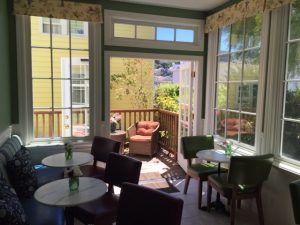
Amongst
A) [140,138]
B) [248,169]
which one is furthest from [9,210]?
[140,138]

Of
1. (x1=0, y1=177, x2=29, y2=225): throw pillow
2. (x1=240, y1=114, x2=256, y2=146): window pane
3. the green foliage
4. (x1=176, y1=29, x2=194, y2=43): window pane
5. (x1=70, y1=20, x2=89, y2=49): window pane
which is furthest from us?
the green foliage

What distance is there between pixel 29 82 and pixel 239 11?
2.84 metres

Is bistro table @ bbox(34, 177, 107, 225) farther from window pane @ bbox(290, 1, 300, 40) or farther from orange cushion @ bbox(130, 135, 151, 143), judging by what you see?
orange cushion @ bbox(130, 135, 151, 143)

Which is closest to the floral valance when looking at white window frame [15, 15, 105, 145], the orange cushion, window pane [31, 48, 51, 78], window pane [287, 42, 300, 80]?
window pane [287, 42, 300, 80]

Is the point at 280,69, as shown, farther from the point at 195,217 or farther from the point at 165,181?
the point at 165,181

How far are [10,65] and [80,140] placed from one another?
1.32 m

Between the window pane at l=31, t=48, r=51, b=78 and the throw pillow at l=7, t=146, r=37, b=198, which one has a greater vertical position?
the window pane at l=31, t=48, r=51, b=78

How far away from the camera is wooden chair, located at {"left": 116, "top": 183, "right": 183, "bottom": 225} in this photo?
140 centimetres

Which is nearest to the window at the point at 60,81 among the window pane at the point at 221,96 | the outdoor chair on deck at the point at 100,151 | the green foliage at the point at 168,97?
the outdoor chair on deck at the point at 100,151

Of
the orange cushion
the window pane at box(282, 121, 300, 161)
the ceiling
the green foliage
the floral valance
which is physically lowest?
the orange cushion

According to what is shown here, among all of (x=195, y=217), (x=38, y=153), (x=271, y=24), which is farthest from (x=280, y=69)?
(x=38, y=153)

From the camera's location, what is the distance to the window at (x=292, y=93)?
2.50 metres

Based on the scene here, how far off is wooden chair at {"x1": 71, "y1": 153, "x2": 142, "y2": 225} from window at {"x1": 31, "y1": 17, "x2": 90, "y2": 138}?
1349mm

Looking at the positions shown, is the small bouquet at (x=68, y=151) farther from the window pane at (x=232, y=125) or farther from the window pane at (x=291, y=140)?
the window pane at (x=291, y=140)
